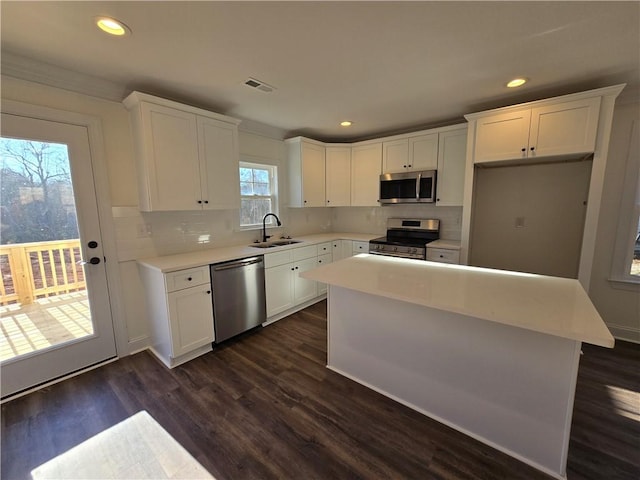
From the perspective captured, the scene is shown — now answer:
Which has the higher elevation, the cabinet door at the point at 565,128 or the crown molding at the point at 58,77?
the crown molding at the point at 58,77

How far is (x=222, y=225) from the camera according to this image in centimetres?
325

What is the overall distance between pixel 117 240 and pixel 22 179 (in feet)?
2.44

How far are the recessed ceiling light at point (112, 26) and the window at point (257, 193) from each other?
1910mm

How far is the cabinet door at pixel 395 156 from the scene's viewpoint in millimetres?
3656

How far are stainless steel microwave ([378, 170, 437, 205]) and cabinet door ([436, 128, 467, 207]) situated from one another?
10 cm

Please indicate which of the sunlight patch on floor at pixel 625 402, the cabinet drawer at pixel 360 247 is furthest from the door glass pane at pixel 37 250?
the sunlight patch on floor at pixel 625 402

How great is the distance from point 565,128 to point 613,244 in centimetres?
135

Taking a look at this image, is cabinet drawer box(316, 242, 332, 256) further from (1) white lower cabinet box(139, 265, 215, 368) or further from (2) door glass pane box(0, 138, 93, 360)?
(2) door glass pane box(0, 138, 93, 360)

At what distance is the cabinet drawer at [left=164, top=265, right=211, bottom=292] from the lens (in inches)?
89.4

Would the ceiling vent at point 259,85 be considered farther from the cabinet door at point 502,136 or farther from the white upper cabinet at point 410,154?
the cabinet door at point 502,136

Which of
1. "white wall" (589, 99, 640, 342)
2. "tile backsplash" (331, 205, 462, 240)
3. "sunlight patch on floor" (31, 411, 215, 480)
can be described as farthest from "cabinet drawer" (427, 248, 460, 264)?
"sunlight patch on floor" (31, 411, 215, 480)

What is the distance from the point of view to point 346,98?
268 centimetres

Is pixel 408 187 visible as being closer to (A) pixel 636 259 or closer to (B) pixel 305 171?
(B) pixel 305 171

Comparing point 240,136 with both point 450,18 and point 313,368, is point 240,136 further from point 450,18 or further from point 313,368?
point 313,368
